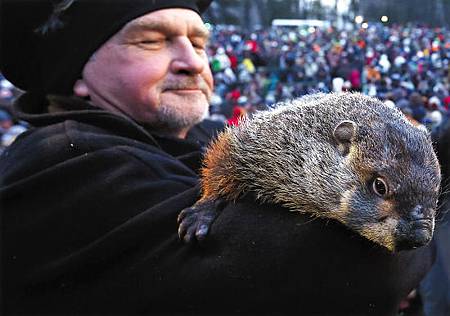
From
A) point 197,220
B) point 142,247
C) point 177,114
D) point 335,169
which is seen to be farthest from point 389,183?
point 177,114

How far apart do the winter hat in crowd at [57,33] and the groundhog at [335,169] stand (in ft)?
2.57

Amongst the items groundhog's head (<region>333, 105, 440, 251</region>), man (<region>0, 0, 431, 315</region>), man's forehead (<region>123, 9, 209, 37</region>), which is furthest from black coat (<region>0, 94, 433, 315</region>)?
man's forehead (<region>123, 9, 209, 37</region>)

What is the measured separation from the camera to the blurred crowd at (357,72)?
532 centimetres

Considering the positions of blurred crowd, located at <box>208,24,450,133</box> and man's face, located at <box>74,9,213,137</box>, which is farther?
blurred crowd, located at <box>208,24,450,133</box>

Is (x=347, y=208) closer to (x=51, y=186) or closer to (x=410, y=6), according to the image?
(x=51, y=186)

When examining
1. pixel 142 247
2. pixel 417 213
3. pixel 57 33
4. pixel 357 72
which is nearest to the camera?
pixel 417 213

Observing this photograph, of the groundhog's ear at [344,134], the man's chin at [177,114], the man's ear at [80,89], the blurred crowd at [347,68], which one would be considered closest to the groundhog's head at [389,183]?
the groundhog's ear at [344,134]

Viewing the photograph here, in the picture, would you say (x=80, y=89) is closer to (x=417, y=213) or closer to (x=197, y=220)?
(x=197, y=220)

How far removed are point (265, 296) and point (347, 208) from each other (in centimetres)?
36

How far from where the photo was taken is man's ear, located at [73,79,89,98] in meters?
2.28

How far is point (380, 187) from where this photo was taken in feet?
4.22

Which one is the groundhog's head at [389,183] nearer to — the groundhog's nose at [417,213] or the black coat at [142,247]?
the groundhog's nose at [417,213]

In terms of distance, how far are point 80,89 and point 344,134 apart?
51.0 inches

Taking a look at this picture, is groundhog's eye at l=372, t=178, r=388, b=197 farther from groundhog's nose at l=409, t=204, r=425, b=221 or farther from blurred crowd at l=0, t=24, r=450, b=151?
blurred crowd at l=0, t=24, r=450, b=151
